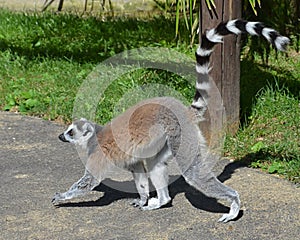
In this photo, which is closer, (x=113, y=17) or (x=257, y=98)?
(x=257, y=98)

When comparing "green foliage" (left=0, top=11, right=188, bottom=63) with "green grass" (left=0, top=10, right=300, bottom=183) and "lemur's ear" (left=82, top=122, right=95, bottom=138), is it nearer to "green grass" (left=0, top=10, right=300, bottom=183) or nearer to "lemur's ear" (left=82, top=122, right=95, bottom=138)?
Answer: "green grass" (left=0, top=10, right=300, bottom=183)

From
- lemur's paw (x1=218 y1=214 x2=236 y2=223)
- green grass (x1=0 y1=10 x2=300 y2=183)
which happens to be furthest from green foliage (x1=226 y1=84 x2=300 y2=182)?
lemur's paw (x1=218 y1=214 x2=236 y2=223)

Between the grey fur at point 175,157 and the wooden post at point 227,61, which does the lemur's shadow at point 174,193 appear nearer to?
the grey fur at point 175,157

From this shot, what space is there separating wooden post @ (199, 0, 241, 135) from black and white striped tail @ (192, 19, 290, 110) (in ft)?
3.61

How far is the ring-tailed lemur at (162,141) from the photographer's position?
4.20 metres

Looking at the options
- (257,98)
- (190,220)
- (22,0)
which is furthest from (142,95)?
(22,0)

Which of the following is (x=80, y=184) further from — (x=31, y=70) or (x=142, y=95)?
(x=31, y=70)

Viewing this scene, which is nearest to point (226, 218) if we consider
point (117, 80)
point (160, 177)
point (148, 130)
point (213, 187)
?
point (213, 187)

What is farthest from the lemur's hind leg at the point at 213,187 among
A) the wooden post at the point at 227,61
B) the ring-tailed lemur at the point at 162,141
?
the wooden post at the point at 227,61

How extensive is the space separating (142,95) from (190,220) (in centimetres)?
208

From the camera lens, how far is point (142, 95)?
6.22 meters

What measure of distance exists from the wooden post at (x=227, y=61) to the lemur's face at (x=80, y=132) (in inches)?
47.6

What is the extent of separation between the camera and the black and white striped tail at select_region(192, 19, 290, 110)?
4.11m

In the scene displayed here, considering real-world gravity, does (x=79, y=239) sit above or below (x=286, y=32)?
below
